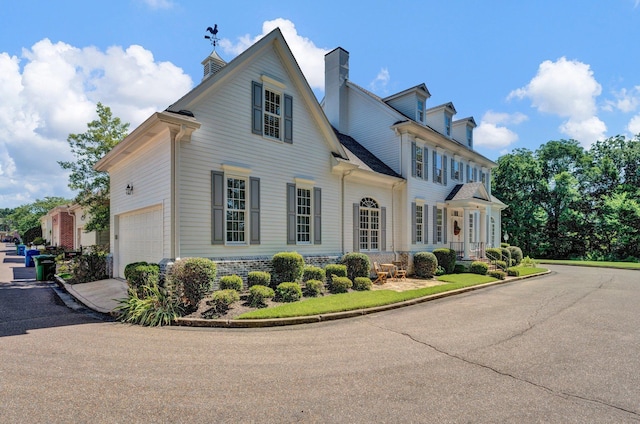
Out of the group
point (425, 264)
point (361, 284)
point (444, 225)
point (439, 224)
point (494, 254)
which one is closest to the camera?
point (361, 284)

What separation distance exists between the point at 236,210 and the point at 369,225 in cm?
720

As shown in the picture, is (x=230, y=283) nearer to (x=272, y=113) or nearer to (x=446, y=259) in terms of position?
(x=272, y=113)

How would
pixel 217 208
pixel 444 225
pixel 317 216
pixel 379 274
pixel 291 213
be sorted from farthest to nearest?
1. pixel 444 225
2. pixel 379 274
3. pixel 317 216
4. pixel 291 213
5. pixel 217 208

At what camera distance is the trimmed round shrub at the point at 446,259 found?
17.5 m

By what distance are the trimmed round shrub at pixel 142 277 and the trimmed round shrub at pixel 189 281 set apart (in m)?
0.70

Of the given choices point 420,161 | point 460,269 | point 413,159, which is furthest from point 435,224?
point 413,159

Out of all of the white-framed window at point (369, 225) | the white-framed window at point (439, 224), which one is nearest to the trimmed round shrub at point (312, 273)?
the white-framed window at point (369, 225)

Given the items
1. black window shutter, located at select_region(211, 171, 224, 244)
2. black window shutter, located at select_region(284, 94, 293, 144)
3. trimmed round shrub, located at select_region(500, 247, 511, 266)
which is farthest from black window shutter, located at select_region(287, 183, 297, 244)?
trimmed round shrub, located at select_region(500, 247, 511, 266)

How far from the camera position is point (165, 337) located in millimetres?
6730

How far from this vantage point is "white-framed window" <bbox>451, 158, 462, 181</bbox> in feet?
69.3

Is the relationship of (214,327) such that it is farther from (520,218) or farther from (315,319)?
(520,218)

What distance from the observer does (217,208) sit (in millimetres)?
10492

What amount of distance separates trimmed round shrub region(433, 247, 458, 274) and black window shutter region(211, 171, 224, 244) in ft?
38.9

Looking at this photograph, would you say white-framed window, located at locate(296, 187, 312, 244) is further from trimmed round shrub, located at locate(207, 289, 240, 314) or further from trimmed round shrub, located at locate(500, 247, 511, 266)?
trimmed round shrub, located at locate(500, 247, 511, 266)
